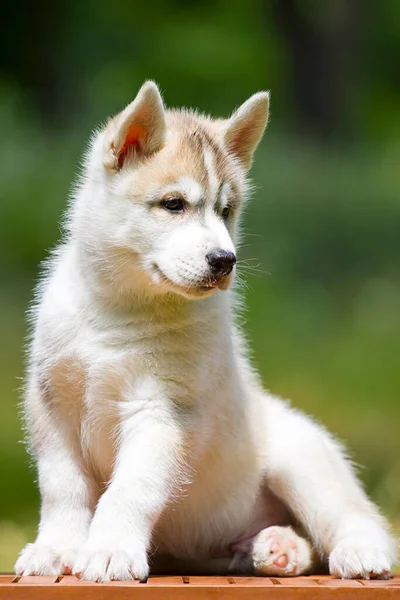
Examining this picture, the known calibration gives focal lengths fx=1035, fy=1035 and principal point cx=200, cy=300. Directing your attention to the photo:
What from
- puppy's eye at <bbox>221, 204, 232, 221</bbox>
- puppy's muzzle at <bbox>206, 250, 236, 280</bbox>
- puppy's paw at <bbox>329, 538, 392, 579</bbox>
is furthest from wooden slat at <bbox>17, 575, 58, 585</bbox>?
puppy's eye at <bbox>221, 204, 232, 221</bbox>

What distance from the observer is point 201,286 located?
131 inches

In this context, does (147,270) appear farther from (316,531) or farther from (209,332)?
(316,531)

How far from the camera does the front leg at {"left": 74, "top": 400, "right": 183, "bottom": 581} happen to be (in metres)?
3.00

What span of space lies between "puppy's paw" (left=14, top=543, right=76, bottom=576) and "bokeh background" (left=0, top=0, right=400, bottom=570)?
1.44 meters

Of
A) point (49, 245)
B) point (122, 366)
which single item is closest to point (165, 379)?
point (122, 366)

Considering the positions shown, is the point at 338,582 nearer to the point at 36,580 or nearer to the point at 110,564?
the point at 110,564

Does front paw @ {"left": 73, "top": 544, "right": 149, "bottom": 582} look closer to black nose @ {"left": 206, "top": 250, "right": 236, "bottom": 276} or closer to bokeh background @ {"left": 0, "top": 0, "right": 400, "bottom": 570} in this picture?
black nose @ {"left": 206, "top": 250, "right": 236, "bottom": 276}

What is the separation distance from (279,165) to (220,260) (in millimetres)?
7792

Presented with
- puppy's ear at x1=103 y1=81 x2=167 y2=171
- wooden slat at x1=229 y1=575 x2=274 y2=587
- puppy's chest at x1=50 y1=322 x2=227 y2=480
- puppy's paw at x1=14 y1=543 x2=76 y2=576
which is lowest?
puppy's paw at x1=14 y1=543 x2=76 y2=576

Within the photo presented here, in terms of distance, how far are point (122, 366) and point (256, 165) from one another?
7.42 m

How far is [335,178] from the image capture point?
432 inches

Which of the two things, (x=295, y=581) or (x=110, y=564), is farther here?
(x=295, y=581)

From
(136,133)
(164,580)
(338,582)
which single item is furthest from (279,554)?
(136,133)
